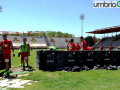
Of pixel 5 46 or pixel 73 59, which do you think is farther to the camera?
pixel 73 59

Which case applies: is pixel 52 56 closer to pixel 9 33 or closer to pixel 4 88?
pixel 4 88

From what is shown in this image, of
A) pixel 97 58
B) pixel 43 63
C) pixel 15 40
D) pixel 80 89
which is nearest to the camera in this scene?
pixel 80 89

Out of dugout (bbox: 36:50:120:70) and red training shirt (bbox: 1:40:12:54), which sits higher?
red training shirt (bbox: 1:40:12:54)

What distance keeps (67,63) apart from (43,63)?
4.70 ft

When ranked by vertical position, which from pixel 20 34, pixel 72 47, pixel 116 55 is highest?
pixel 20 34

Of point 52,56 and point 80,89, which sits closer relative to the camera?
point 80,89

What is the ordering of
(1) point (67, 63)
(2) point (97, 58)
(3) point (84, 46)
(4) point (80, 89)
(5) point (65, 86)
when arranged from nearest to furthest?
(4) point (80, 89) → (5) point (65, 86) → (1) point (67, 63) → (2) point (97, 58) → (3) point (84, 46)

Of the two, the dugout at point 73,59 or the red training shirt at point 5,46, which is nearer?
the red training shirt at point 5,46

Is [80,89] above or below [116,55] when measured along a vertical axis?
below

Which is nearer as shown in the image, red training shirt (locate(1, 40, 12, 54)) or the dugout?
red training shirt (locate(1, 40, 12, 54))

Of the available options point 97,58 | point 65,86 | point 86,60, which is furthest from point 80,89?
point 97,58

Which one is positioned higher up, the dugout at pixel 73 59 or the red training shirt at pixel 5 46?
the red training shirt at pixel 5 46

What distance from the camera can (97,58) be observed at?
7586 mm

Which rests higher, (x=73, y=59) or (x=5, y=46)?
(x=5, y=46)
